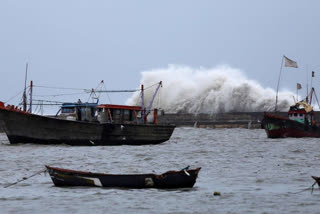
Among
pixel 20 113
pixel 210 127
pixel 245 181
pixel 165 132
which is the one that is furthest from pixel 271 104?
pixel 245 181

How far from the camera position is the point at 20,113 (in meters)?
45.6

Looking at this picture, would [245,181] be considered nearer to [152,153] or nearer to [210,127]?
[152,153]

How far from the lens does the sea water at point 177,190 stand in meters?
19.3

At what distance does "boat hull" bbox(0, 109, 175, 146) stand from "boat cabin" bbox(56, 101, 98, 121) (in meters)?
1.84

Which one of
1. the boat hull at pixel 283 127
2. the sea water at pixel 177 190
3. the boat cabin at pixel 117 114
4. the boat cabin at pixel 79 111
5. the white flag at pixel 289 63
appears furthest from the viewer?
the white flag at pixel 289 63

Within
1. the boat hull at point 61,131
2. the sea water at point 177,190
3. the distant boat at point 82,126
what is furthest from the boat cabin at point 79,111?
the sea water at point 177,190

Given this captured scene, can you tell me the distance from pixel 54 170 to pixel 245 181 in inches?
324

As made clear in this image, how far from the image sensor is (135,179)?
22344 mm

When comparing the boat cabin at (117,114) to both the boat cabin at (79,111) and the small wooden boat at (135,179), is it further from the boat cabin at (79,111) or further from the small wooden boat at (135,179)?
the small wooden boat at (135,179)

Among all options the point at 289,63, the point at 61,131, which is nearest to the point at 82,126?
the point at 61,131

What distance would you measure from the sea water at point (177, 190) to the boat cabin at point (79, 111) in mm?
7943

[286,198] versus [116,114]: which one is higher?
[116,114]

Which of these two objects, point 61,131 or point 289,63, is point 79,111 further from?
point 289,63

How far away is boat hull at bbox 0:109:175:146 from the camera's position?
4569cm
